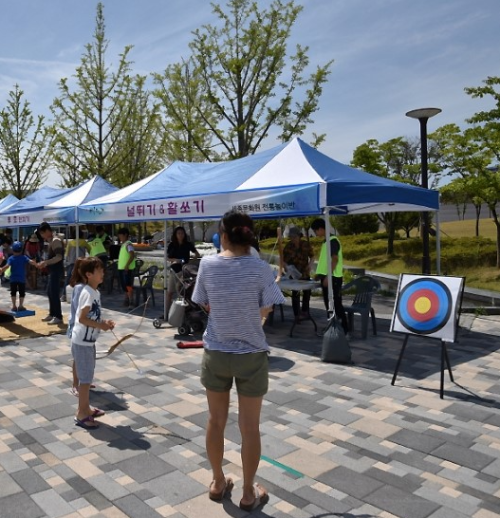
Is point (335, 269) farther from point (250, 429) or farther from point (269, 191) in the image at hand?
point (250, 429)

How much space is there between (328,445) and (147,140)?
20390mm

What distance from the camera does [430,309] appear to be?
5602 millimetres

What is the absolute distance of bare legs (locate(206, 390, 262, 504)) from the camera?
298 cm

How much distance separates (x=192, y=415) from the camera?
4.80 m

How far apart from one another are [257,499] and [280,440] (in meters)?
1.09

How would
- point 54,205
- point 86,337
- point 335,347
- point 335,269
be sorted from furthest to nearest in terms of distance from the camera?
point 54,205, point 335,269, point 335,347, point 86,337

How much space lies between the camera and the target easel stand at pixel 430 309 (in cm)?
540

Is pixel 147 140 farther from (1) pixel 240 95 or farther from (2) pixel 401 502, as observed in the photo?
(2) pixel 401 502

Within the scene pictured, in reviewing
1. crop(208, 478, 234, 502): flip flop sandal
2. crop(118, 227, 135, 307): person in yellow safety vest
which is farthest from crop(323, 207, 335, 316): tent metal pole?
crop(118, 227, 135, 307): person in yellow safety vest

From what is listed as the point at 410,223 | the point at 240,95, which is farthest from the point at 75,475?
the point at 410,223

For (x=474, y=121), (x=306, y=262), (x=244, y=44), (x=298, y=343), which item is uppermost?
(x=244, y=44)

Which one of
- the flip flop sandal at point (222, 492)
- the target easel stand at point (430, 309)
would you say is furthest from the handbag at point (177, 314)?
the flip flop sandal at point (222, 492)

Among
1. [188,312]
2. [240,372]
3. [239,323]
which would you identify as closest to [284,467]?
[240,372]

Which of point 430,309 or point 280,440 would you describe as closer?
point 280,440
